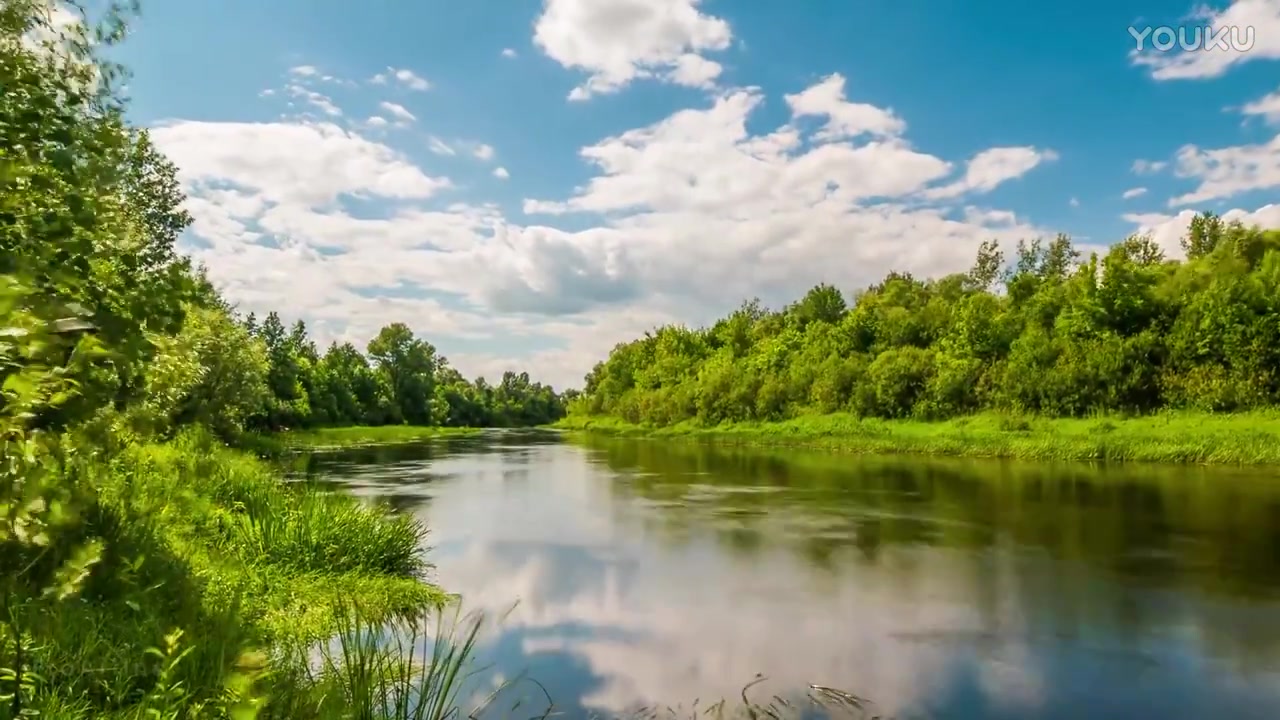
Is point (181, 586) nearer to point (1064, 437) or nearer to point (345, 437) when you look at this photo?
point (1064, 437)

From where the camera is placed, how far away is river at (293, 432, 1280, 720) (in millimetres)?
8750

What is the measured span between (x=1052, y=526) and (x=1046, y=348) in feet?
97.9

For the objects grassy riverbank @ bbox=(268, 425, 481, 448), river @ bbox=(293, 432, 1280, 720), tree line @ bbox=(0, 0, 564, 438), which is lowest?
river @ bbox=(293, 432, 1280, 720)

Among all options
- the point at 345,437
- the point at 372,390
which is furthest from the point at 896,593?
the point at 372,390

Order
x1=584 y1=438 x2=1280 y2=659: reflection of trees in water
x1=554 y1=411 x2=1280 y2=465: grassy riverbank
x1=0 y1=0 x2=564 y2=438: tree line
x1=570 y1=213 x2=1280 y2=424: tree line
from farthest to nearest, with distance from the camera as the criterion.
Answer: x1=570 y1=213 x2=1280 y2=424: tree line → x1=554 y1=411 x2=1280 y2=465: grassy riverbank → x1=584 y1=438 x2=1280 y2=659: reflection of trees in water → x1=0 y1=0 x2=564 y2=438: tree line

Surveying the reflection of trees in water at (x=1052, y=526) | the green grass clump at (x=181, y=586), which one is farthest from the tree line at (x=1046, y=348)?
the green grass clump at (x=181, y=586)

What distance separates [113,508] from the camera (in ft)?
30.1

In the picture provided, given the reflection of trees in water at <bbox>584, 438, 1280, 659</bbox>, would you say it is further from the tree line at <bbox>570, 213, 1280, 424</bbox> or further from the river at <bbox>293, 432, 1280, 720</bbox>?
the tree line at <bbox>570, 213, 1280, 424</bbox>

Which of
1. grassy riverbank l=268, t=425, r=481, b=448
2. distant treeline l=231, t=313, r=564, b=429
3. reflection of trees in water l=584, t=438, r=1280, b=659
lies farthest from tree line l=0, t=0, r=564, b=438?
grassy riverbank l=268, t=425, r=481, b=448

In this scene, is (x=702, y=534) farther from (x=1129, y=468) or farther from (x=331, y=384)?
(x=331, y=384)

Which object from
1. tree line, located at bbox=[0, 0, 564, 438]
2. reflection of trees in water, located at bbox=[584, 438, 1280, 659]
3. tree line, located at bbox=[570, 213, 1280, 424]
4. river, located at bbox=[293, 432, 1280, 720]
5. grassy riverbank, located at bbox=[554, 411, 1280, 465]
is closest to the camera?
tree line, located at bbox=[0, 0, 564, 438]

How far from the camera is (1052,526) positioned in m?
18.3

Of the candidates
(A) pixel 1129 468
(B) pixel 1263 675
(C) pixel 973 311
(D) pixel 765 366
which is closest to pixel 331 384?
(D) pixel 765 366

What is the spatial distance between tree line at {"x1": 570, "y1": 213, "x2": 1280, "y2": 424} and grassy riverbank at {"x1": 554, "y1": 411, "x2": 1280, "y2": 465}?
191 centimetres
